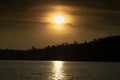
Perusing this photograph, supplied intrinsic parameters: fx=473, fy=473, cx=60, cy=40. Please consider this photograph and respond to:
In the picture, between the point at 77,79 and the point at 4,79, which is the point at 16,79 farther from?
the point at 77,79

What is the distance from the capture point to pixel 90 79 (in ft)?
428

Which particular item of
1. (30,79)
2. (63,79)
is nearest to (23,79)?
(30,79)

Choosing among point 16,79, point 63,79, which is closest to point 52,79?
point 63,79

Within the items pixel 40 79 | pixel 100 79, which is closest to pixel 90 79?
pixel 100 79

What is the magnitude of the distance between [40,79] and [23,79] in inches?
197

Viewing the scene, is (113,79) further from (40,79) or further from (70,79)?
(40,79)

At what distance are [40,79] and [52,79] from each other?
432 cm

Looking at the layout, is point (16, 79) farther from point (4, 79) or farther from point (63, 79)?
point (63, 79)

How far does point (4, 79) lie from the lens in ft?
407

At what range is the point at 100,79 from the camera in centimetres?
12838

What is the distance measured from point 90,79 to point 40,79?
1382 cm

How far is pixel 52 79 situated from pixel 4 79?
1449 centimetres

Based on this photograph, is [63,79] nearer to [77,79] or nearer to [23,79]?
[77,79]

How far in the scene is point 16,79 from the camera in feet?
412
